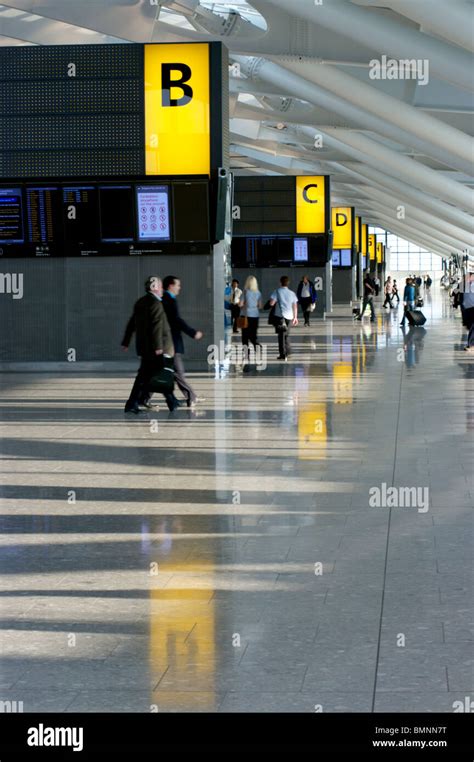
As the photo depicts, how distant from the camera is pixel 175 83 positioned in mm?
21656

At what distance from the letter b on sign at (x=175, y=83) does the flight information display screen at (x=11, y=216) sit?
291 centimetres

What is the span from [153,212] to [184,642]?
53.2 ft

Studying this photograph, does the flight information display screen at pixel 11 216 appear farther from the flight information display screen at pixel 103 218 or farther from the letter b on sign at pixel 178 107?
the letter b on sign at pixel 178 107

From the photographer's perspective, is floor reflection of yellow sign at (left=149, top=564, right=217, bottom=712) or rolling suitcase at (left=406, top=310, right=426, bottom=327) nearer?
floor reflection of yellow sign at (left=149, top=564, right=217, bottom=712)

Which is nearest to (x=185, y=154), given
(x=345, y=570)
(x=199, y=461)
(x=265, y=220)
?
(x=199, y=461)

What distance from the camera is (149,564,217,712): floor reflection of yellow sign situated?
5180 millimetres

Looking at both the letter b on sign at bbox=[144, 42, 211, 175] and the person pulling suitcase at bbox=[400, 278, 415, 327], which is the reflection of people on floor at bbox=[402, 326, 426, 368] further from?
the letter b on sign at bbox=[144, 42, 211, 175]

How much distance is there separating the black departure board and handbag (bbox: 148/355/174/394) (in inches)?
286

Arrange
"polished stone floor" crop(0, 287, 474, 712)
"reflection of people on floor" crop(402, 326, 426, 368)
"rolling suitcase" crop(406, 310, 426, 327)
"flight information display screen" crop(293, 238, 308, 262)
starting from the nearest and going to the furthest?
"polished stone floor" crop(0, 287, 474, 712)
"reflection of people on floor" crop(402, 326, 426, 368)
"rolling suitcase" crop(406, 310, 426, 327)
"flight information display screen" crop(293, 238, 308, 262)

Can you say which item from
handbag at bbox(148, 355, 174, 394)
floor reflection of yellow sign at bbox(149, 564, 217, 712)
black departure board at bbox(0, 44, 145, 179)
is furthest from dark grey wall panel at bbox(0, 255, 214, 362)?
floor reflection of yellow sign at bbox(149, 564, 217, 712)

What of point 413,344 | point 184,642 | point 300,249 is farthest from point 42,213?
point 300,249

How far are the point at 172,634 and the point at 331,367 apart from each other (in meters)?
16.8

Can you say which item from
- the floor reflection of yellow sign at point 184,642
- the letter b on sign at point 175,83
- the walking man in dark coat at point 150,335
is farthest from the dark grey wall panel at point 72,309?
the floor reflection of yellow sign at point 184,642

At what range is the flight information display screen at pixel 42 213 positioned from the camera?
2195 cm
